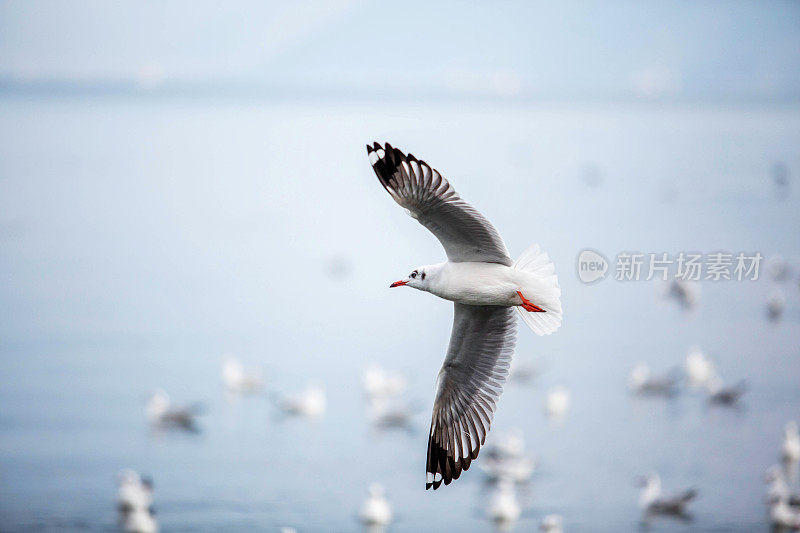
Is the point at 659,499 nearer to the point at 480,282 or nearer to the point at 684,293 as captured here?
the point at 684,293

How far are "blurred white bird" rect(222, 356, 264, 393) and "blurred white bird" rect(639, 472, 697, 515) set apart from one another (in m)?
3.40

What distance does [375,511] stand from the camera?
772cm

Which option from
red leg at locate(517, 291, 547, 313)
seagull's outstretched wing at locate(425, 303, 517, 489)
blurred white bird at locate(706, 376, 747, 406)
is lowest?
seagull's outstretched wing at locate(425, 303, 517, 489)

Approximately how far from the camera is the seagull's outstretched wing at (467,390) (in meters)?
4.84

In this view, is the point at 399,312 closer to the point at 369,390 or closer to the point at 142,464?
the point at 369,390

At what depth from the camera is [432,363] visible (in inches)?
409

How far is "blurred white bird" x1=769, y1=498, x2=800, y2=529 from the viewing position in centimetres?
807

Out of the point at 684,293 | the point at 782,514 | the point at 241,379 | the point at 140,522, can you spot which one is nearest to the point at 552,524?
the point at 782,514

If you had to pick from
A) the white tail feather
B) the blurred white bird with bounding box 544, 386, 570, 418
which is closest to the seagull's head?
the white tail feather

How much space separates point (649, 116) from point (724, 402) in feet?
75.4

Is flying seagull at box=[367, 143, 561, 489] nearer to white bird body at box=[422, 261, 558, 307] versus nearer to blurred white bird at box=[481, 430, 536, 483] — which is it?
white bird body at box=[422, 261, 558, 307]

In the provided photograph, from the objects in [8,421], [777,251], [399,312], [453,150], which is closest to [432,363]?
[399,312]

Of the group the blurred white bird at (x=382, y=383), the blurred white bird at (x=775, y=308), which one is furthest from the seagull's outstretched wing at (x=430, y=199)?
the blurred white bird at (x=775, y=308)

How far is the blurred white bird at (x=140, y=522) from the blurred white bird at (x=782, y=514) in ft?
14.0
